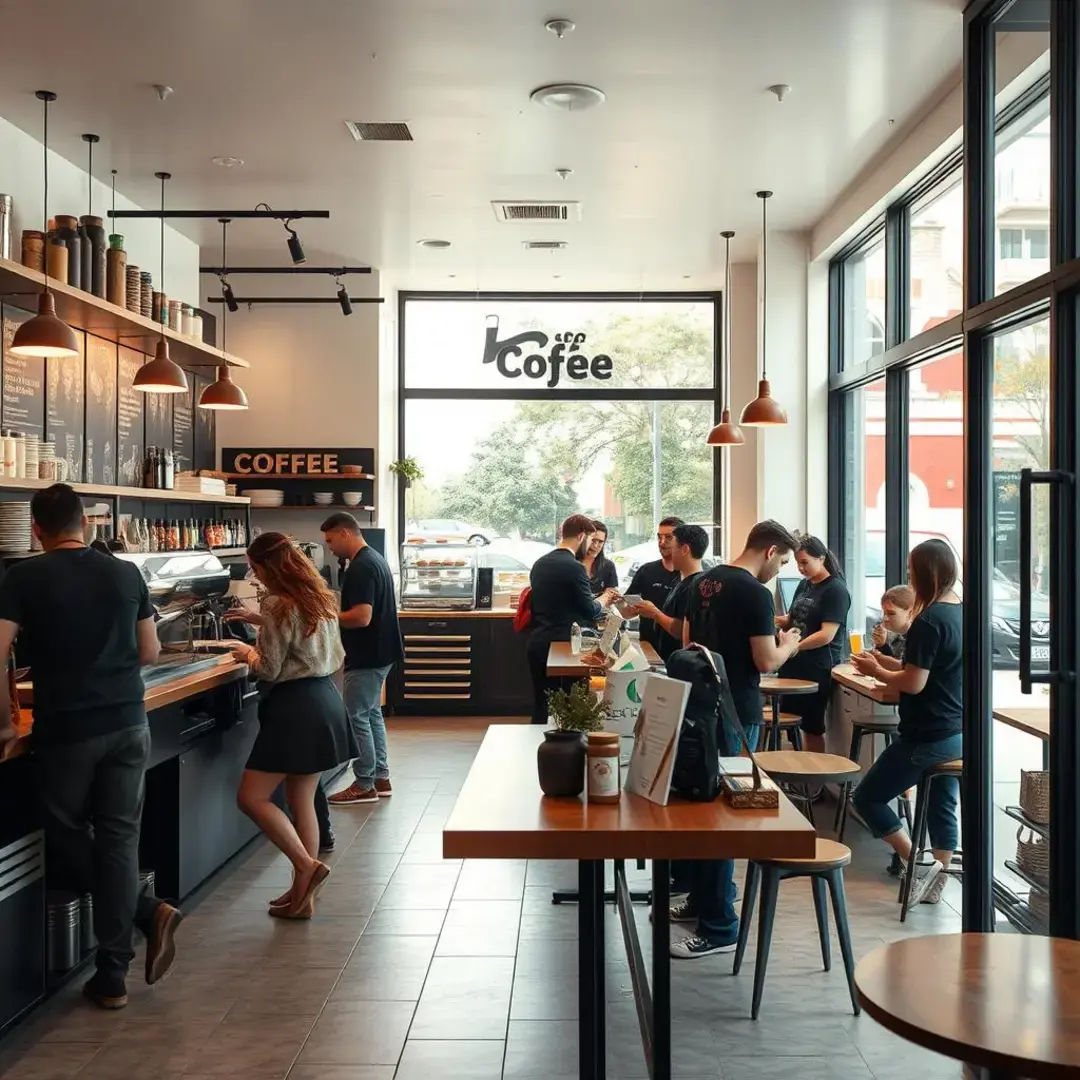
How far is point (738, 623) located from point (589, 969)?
1.71 m

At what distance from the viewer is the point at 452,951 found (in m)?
4.09

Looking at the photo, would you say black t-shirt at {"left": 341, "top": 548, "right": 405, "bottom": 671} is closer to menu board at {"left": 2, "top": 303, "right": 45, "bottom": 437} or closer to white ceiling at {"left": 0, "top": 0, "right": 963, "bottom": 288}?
menu board at {"left": 2, "top": 303, "right": 45, "bottom": 437}

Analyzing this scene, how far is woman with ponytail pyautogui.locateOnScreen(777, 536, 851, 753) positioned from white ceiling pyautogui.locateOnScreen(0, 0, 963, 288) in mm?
2235

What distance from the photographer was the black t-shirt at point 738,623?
13.3 ft

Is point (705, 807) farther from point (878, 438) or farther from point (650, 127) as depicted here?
point (878, 438)

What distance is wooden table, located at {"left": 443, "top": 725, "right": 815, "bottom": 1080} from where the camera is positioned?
2336 millimetres

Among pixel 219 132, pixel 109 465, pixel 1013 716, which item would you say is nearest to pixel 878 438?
pixel 1013 716

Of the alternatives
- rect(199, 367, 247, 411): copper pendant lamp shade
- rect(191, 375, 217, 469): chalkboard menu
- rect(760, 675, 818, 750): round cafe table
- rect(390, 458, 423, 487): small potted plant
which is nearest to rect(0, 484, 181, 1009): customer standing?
rect(199, 367, 247, 411): copper pendant lamp shade

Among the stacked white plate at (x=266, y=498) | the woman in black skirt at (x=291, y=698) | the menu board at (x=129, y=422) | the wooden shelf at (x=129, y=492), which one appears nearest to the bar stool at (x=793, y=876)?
the woman in black skirt at (x=291, y=698)

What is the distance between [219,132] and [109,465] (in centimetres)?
205

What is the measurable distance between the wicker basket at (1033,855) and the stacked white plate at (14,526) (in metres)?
4.32

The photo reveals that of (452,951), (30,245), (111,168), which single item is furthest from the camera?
(111,168)

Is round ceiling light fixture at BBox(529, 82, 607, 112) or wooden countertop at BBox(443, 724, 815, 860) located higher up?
round ceiling light fixture at BBox(529, 82, 607, 112)

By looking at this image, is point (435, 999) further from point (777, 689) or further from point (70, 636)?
point (777, 689)
